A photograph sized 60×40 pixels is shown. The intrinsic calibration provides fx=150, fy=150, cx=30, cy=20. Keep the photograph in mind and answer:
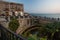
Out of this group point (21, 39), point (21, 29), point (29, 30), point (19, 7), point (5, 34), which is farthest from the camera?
point (19, 7)

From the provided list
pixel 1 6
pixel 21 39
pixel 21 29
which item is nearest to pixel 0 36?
pixel 21 39

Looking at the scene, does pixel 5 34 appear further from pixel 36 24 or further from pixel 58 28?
pixel 36 24

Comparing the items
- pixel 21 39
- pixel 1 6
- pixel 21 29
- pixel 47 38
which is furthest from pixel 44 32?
pixel 1 6

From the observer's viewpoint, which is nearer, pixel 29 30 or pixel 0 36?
pixel 0 36

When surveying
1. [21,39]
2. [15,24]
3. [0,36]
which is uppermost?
[21,39]

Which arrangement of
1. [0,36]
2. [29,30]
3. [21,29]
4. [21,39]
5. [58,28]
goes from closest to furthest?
[21,39] < [0,36] < [58,28] < [21,29] < [29,30]

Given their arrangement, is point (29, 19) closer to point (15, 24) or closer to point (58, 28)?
point (15, 24)

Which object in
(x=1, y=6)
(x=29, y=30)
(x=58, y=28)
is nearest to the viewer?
(x=58, y=28)

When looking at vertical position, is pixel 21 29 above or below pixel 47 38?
below

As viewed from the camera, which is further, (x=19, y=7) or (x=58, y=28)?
(x=19, y=7)
